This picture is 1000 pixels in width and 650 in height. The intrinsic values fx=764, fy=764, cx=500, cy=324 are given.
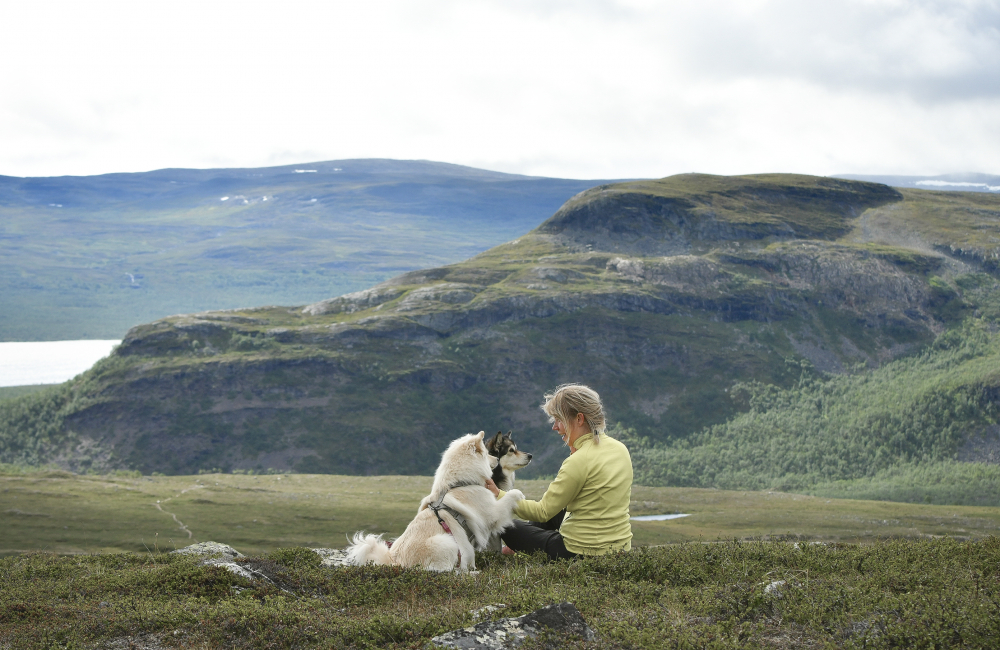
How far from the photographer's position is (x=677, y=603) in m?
13.2

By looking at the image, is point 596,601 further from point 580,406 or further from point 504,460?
point 504,460

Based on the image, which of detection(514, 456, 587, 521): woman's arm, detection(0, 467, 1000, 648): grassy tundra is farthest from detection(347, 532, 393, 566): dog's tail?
detection(514, 456, 587, 521): woman's arm

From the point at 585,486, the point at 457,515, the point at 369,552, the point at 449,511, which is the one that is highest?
the point at 585,486

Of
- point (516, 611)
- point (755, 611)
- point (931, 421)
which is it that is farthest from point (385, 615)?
point (931, 421)

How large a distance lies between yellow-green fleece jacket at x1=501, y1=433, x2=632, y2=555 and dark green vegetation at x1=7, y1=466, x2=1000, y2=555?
82.8 meters

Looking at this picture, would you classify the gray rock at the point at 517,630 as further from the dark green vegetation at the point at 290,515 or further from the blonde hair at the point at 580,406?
the dark green vegetation at the point at 290,515

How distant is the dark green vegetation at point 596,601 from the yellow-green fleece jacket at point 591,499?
75 centimetres

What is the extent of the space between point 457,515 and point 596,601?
12.8 feet

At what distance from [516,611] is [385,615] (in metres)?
2.17

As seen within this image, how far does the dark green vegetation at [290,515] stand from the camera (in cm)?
10488

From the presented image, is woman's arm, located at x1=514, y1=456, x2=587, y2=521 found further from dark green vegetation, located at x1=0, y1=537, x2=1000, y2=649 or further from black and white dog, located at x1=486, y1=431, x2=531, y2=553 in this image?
black and white dog, located at x1=486, y1=431, x2=531, y2=553

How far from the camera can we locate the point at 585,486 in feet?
50.2

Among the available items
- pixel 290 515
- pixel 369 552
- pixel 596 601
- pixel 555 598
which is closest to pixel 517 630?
pixel 555 598

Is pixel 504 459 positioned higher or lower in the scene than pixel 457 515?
higher
